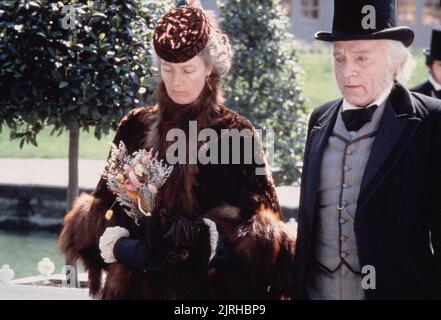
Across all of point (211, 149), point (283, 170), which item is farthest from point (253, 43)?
point (211, 149)

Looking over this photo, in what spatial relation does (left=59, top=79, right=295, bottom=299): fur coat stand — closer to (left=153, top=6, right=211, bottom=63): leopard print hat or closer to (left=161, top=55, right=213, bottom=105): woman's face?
(left=161, top=55, right=213, bottom=105): woman's face

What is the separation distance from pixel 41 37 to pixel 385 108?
3.05m

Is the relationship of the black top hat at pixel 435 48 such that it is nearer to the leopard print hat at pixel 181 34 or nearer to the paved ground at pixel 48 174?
the paved ground at pixel 48 174

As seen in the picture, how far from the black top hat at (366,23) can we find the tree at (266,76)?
5214 millimetres

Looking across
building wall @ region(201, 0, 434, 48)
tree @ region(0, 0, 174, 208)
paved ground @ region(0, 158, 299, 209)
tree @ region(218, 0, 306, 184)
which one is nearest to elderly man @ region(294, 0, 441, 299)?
tree @ region(0, 0, 174, 208)

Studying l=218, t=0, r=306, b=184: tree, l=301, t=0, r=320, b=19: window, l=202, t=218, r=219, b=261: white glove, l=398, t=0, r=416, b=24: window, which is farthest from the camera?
l=301, t=0, r=320, b=19: window

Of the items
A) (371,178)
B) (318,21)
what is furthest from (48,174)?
(318,21)

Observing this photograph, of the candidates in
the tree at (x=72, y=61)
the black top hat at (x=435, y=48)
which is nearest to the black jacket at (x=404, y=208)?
the tree at (x=72, y=61)

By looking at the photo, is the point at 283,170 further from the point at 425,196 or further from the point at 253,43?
the point at 425,196

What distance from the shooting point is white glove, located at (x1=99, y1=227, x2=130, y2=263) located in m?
4.32

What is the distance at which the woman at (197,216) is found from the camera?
418 cm

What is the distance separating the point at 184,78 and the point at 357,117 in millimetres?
701

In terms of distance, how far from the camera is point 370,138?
13.1 ft

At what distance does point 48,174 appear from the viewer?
44.6 ft
